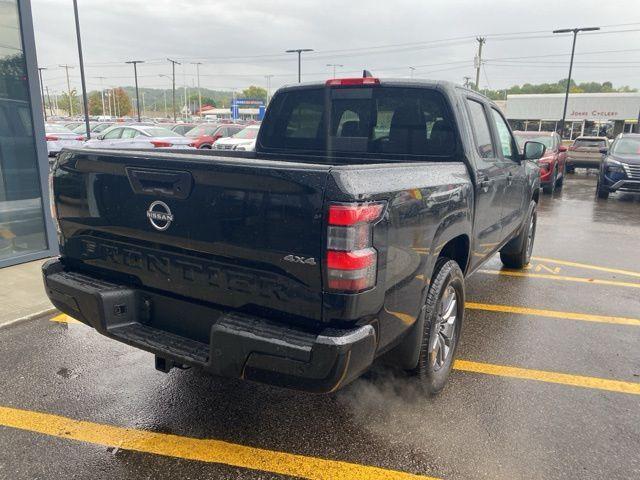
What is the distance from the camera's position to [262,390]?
3.34 m

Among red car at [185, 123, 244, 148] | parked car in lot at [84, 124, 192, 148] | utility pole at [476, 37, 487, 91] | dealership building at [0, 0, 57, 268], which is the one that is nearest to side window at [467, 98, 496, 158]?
dealership building at [0, 0, 57, 268]

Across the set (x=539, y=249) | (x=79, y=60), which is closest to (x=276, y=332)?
(x=539, y=249)

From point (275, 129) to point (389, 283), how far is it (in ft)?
7.57

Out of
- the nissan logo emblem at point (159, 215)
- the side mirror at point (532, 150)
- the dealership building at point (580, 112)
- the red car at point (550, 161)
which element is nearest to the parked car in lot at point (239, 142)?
the red car at point (550, 161)

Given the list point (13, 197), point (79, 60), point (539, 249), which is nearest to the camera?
point (13, 197)

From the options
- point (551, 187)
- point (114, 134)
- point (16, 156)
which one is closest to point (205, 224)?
point (16, 156)

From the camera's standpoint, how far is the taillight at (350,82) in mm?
3713

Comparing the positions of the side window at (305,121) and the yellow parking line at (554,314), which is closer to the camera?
the side window at (305,121)

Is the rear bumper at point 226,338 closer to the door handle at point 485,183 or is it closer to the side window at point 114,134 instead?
the door handle at point 485,183

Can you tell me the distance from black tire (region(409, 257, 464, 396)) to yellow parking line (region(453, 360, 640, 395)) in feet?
1.08

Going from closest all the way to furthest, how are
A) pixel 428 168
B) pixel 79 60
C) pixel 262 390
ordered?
pixel 428 168, pixel 262 390, pixel 79 60

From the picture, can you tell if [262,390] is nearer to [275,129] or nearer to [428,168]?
[428,168]

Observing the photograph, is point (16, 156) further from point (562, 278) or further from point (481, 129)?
point (562, 278)

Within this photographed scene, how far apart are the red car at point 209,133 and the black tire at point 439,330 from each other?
63.1 ft
